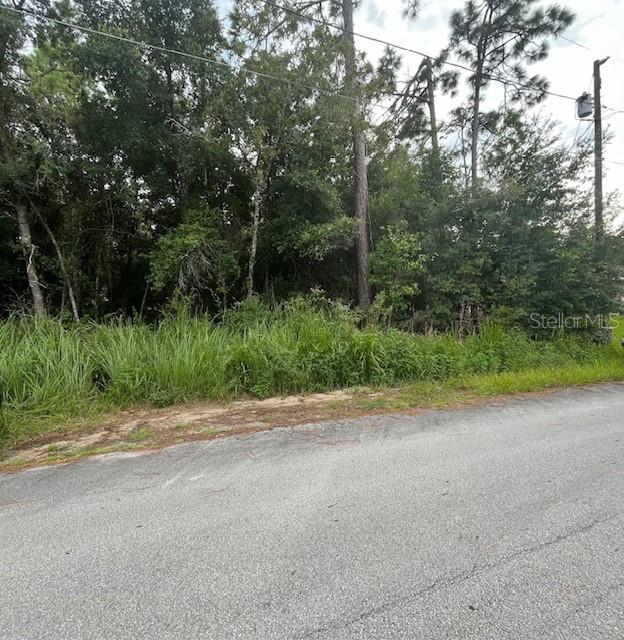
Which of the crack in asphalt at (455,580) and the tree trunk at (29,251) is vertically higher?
the tree trunk at (29,251)

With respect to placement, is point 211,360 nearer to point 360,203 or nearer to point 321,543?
point 321,543

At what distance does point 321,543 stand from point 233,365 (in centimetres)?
344

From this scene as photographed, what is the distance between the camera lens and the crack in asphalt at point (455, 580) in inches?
54.3

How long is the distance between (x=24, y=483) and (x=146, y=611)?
1806mm

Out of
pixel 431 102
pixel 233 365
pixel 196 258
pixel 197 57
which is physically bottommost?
pixel 233 365

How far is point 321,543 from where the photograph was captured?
187 cm

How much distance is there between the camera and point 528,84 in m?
11.1

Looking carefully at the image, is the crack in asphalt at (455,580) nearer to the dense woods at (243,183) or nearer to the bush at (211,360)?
the bush at (211,360)

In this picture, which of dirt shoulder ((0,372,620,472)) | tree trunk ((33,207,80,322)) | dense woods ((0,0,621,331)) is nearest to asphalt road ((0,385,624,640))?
dirt shoulder ((0,372,620,472))

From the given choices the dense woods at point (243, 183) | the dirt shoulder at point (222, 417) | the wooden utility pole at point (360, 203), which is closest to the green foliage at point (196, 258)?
the dense woods at point (243, 183)

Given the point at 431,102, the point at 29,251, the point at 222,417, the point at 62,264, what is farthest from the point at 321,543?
the point at 431,102

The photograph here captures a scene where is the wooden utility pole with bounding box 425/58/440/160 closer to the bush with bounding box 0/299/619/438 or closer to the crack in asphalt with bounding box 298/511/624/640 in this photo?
the bush with bounding box 0/299/619/438

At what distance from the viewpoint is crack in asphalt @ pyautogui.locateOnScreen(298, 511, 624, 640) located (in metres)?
1.38

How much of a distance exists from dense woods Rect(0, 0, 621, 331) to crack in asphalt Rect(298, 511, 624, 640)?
19.6 feet
